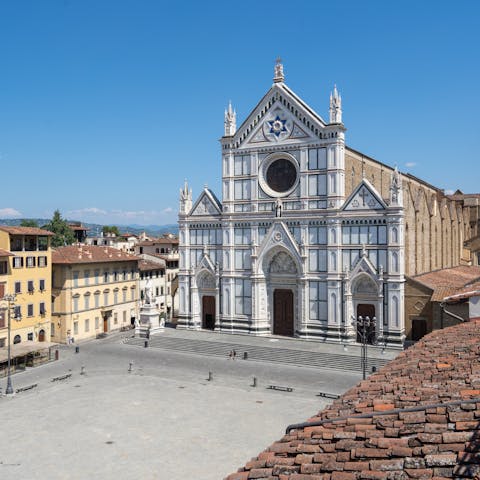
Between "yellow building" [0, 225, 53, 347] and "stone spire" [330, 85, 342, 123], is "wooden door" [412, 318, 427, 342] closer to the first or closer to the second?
"stone spire" [330, 85, 342, 123]

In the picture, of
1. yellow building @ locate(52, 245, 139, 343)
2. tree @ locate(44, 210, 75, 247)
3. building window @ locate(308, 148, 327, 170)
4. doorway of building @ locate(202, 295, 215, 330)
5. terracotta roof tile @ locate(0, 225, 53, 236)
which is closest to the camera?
terracotta roof tile @ locate(0, 225, 53, 236)

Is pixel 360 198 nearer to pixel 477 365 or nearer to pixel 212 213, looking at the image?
pixel 212 213

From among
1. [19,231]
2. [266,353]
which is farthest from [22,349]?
[266,353]

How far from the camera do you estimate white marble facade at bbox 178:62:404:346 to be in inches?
1731

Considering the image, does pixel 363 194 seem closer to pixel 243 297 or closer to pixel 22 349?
pixel 243 297

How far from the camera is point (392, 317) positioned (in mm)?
43125

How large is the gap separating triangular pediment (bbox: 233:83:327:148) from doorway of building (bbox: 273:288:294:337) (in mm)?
14265

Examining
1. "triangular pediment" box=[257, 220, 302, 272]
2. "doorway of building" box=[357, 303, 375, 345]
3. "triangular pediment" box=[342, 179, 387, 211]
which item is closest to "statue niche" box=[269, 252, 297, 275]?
"triangular pediment" box=[257, 220, 302, 272]

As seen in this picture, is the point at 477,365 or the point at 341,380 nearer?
the point at 477,365

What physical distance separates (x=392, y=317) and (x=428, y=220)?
15.2 metres

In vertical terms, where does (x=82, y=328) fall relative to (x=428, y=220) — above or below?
below

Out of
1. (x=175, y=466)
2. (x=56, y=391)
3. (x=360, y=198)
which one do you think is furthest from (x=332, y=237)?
(x=175, y=466)

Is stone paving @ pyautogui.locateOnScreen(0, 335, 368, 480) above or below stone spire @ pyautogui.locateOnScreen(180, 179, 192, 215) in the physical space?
below

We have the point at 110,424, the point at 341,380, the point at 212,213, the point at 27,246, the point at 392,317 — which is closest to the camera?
the point at 110,424
